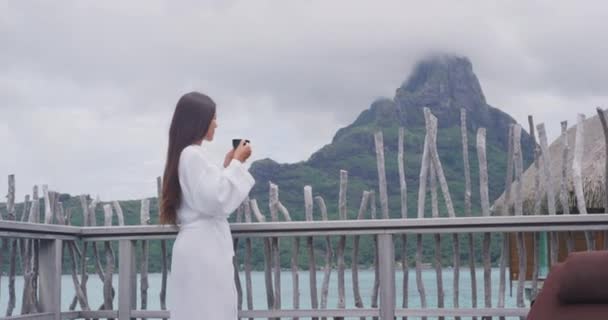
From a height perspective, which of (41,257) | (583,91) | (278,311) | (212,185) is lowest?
(278,311)

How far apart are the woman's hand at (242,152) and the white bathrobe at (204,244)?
0.04m

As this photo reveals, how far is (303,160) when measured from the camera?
30.1 meters

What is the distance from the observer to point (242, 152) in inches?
127

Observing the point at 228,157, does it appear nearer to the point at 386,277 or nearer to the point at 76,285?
the point at 386,277

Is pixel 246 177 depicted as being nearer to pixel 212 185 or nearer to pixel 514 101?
pixel 212 185

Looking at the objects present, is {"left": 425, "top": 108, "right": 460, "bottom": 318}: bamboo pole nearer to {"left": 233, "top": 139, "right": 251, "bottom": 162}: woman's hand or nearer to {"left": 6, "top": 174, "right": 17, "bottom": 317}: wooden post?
{"left": 233, "top": 139, "right": 251, "bottom": 162}: woman's hand

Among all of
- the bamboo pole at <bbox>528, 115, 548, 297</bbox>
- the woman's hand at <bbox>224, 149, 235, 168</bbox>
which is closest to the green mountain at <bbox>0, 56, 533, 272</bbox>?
the bamboo pole at <bbox>528, 115, 548, 297</bbox>

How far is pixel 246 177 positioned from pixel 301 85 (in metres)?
51.8

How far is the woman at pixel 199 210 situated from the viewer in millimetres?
3070

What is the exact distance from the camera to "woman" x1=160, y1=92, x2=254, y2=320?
→ 3.07 m

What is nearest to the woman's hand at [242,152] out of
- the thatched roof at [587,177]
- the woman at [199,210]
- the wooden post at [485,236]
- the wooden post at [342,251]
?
the woman at [199,210]

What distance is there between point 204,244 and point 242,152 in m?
0.35

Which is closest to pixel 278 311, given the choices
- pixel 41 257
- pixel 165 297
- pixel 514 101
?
pixel 165 297

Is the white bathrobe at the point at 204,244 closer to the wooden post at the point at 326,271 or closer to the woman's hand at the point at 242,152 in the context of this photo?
the woman's hand at the point at 242,152
